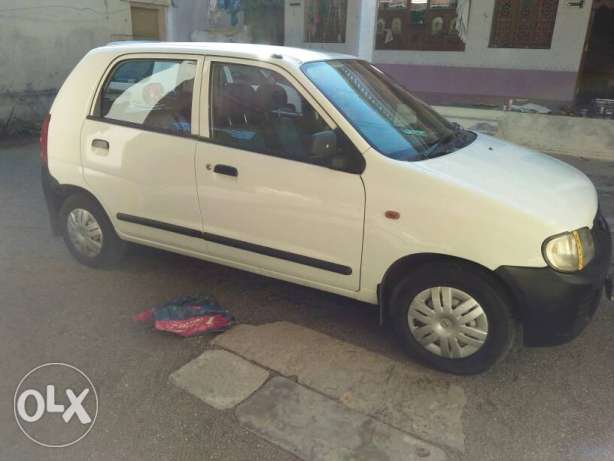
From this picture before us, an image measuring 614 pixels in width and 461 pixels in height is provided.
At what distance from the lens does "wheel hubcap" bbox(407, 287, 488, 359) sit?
2.81 metres

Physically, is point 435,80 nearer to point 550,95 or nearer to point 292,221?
point 550,95

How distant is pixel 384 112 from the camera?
10.8ft

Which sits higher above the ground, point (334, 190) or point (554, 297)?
point (334, 190)

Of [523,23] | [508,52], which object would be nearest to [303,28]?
[508,52]

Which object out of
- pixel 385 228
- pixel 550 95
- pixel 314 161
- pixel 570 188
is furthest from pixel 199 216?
pixel 550 95

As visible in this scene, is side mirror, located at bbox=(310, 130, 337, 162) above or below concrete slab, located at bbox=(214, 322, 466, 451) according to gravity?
above

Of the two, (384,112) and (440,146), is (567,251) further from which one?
(384,112)

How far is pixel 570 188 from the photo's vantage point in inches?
119

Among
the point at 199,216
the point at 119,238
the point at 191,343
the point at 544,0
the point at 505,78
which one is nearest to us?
→ the point at 191,343

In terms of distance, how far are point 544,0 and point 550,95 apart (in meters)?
2.03

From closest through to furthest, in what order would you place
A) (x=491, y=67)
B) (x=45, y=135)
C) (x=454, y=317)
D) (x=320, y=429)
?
(x=320, y=429), (x=454, y=317), (x=45, y=135), (x=491, y=67)

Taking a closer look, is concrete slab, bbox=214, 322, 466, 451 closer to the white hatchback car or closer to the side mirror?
the white hatchback car

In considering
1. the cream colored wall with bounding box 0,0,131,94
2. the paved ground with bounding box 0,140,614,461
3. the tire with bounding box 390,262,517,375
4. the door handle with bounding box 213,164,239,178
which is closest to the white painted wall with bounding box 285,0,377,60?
the cream colored wall with bounding box 0,0,131,94

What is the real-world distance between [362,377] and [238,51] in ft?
7.02
